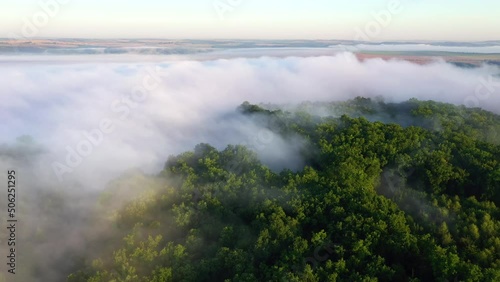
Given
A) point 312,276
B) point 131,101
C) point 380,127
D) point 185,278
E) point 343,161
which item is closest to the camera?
point 312,276

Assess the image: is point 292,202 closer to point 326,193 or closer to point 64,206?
point 326,193

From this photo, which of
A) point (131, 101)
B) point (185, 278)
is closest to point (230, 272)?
point (185, 278)

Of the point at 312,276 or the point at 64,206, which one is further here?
the point at 64,206

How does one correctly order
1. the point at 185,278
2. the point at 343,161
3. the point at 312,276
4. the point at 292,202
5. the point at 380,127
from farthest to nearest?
the point at 380,127 → the point at 343,161 → the point at 292,202 → the point at 185,278 → the point at 312,276

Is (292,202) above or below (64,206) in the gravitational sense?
above

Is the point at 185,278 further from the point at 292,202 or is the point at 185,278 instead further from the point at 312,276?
the point at 292,202

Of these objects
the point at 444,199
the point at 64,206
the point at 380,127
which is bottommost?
the point at 64,206

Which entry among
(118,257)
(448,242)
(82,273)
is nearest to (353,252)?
(448,242)
